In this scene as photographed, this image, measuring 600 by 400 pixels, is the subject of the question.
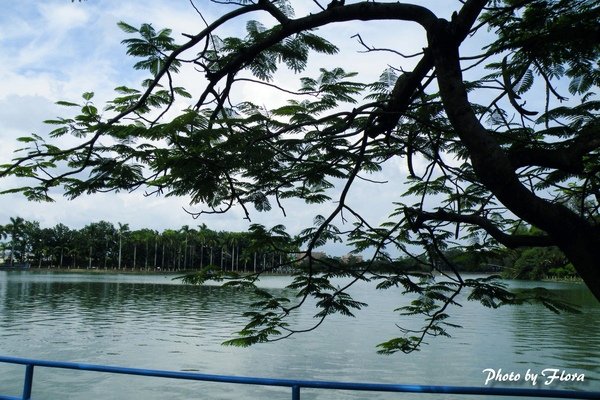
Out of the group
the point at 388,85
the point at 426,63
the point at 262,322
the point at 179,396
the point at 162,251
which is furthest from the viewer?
the point at 162,251

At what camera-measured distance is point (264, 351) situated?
763 inches

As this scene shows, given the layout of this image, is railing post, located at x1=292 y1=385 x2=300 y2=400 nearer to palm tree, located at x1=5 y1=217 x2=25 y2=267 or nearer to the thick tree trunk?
the thick tree trunk

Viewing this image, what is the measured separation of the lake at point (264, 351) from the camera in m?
14.0

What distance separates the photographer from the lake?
46.0 ft

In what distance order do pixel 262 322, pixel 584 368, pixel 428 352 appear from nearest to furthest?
pixel 262 322, pixel 584 368, pixel 428 352

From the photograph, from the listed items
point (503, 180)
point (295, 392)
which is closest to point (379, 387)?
point (295, 392)

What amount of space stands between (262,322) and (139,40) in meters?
2.55

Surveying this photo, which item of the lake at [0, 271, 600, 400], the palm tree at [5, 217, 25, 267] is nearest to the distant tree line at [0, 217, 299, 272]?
the palm tree at [5, 217, 25, 267]

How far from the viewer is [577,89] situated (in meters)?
4.93

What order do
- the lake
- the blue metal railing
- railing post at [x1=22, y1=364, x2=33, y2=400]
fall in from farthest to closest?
the lake → railing post at [x1=22, y1=364, x2=33, y2=400] → the blue metal railing

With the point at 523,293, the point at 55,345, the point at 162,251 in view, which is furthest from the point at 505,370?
the point at 162,251

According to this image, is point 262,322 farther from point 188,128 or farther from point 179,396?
point 179,396

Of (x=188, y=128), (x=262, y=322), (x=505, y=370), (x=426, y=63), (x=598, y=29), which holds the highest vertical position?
(x=598, y=29)

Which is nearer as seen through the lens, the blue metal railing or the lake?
the blue metal railing
